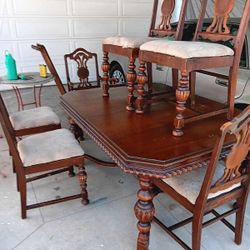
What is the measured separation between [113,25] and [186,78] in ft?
14.6

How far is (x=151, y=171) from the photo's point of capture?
4.12ft

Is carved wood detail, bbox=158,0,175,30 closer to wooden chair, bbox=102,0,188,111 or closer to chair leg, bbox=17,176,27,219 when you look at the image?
wooden chair, bbox=102,0,188,111

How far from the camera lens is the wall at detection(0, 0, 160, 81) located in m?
4.77

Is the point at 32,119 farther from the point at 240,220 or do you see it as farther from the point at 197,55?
the point at 240,220

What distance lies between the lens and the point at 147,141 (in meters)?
1.45

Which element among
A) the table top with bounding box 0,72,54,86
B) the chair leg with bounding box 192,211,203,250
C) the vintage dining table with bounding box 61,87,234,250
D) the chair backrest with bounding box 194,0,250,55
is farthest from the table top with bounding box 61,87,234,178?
the table top with bounding box 0,72,54,86

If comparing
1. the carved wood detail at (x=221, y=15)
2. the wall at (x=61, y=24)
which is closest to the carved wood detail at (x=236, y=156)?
the carved wood detail at (x=221, y=15)

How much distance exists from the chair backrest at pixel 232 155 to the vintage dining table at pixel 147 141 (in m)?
0.12

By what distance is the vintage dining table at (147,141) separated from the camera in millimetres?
1282

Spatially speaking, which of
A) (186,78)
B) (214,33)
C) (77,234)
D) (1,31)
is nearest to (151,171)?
(186,78)

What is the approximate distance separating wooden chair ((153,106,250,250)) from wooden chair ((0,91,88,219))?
2.02 ft

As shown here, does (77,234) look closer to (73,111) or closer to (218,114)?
(73,111)

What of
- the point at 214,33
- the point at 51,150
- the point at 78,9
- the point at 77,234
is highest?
the point at 78,9

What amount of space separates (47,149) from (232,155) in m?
1.15
